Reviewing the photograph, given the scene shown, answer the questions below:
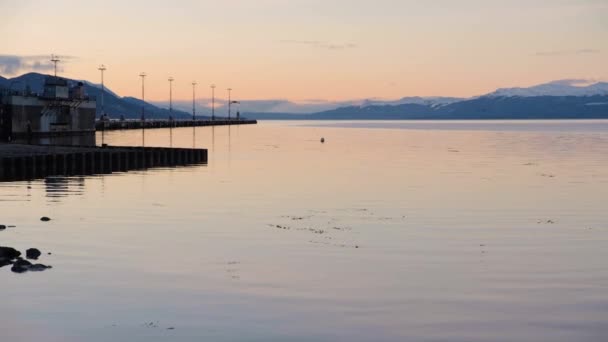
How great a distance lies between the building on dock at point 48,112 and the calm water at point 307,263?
7093 cm

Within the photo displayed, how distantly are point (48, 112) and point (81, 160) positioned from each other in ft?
251

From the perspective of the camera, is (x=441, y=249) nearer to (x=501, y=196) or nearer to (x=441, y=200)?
(x=441, y=200)

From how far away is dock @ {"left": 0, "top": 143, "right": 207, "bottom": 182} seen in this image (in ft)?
214

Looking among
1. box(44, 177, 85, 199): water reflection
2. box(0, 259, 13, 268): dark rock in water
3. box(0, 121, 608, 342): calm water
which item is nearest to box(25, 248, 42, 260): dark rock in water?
box(0, 121, 608, 342): calm water

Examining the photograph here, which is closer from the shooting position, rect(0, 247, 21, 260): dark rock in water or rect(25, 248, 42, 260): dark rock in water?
rect(0, 247, 21, 260): dark rock in water

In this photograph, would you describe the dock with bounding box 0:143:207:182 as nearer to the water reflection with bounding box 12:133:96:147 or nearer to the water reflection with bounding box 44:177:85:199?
the water reflection with bounding box 44:177:85:199

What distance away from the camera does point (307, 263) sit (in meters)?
28.3

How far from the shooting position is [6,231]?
35.5 metres

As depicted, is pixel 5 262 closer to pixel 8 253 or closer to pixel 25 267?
pixel 8 253

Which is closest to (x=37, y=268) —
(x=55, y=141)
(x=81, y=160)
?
(x=81, y=160)

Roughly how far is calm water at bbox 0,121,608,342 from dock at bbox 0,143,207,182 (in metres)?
7.57

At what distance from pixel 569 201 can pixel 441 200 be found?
727cm

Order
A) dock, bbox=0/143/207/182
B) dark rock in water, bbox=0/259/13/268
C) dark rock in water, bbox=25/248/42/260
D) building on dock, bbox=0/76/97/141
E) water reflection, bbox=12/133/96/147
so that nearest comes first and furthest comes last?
dark rock in water, bbox=0/259/13/268
dark rock in water, bbox=25/248/42/260
dock, bbox=0/143/207/182
water reflection, bbox=12/133/96/147
building on dock, bbox=0/76/97/141

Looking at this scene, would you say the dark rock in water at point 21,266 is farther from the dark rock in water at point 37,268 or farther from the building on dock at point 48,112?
the building on dock at point 48,112
